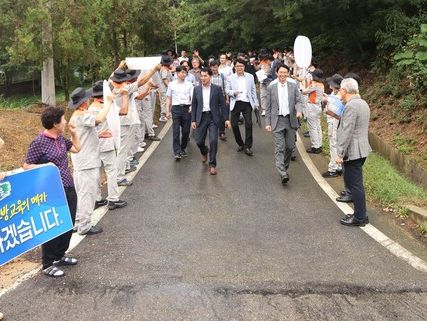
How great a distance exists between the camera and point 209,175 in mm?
8648

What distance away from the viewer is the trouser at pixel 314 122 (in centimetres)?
995

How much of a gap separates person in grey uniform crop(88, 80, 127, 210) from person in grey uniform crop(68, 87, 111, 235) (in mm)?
493

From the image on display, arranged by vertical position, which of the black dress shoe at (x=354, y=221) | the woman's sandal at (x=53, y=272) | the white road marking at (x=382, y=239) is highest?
the black dress shoe at (x=354, y=221)

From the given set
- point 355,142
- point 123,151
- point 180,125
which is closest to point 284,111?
point 355,142

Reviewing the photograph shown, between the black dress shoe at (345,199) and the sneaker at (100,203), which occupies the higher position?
the black dress shoe at (345,199)

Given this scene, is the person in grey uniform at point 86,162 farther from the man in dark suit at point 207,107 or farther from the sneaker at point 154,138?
the sneaker at point 154,138

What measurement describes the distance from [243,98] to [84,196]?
5.02 metres

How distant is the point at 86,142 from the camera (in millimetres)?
5918

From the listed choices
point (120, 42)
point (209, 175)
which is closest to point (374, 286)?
point (209, 175)

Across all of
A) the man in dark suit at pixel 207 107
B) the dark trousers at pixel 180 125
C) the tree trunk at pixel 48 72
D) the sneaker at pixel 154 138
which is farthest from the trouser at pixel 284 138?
the tree trunk at pixel 48 72

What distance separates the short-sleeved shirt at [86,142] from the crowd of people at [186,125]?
0.01m

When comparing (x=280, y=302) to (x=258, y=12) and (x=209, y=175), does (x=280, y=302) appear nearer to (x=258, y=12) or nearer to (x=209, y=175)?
(x=209, y=175)

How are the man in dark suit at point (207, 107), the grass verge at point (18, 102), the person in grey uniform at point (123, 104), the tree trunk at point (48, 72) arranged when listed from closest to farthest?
the person in grey uniform at point (123, 104), the man in dark suit at point (207, 107), the tree trunk at point (48, 72), the grass verge at point (18, 102)

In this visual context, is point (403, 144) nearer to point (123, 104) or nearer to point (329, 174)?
point (329, 174)
